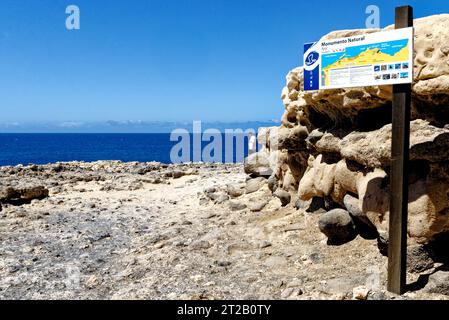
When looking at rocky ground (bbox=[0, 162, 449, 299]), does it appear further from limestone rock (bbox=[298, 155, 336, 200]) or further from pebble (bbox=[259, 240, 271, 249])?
limestone rock (bbox=[298, 155, 336, 200])

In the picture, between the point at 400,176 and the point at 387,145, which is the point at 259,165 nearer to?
the point at 387,145

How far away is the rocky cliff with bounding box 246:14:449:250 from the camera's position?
6.77 metres

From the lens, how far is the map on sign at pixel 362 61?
606 centimetres

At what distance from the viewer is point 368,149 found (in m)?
7.97

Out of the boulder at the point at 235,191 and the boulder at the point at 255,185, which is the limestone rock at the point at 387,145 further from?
the boulder at the point at 235,191

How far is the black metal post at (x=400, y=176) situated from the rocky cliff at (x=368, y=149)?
0.74 meters

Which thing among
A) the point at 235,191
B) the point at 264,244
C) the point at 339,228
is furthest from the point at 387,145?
the point at 235,191

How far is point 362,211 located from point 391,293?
75.1 inches

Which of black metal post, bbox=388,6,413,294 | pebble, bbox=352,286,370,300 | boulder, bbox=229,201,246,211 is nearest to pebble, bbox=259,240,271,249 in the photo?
pebble, bbox=352,286,370,300

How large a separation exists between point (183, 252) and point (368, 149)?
190 inches

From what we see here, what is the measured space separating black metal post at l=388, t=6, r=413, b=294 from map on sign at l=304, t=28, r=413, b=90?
0.23 metres

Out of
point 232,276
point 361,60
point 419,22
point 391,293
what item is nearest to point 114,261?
point 232,276
